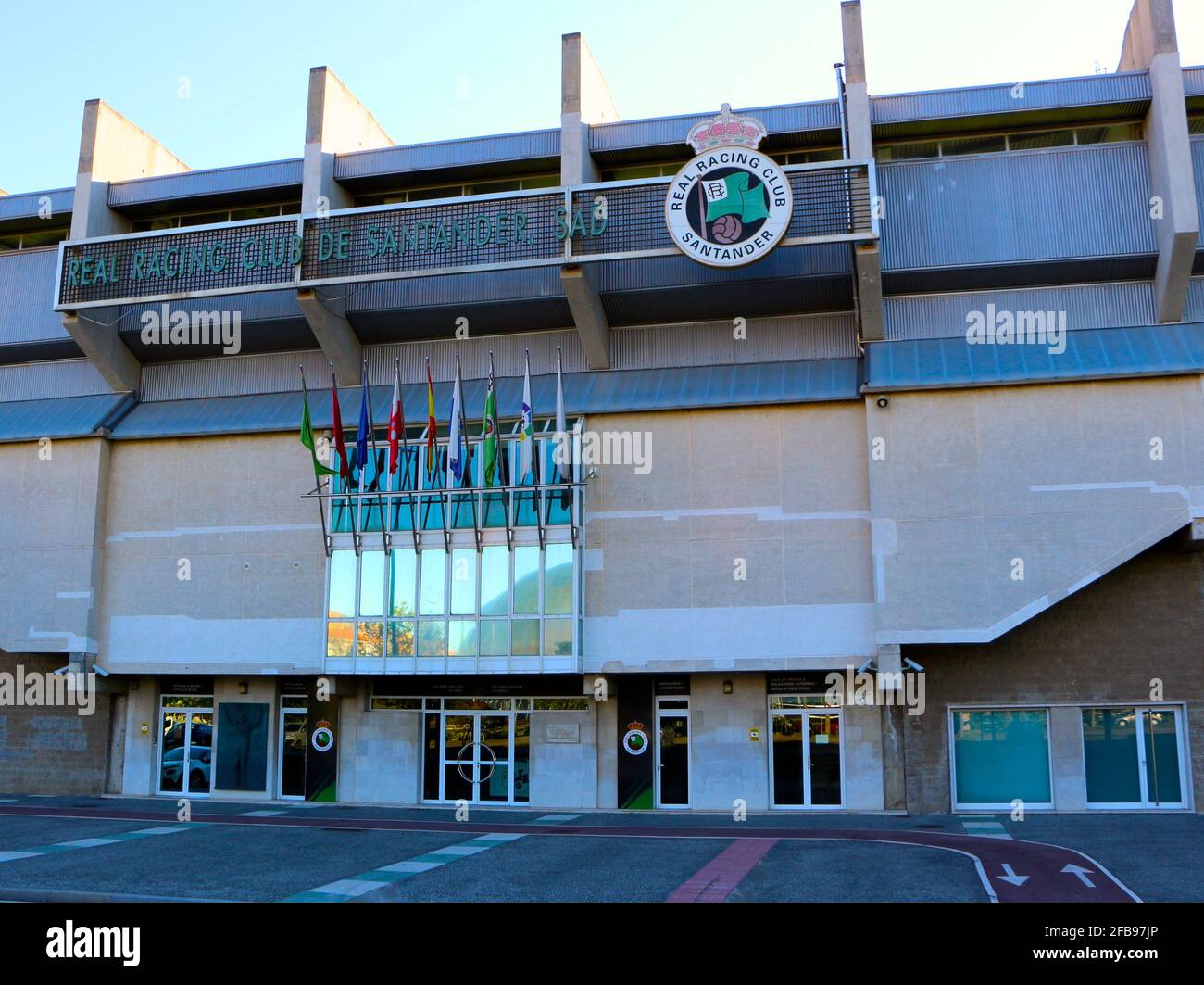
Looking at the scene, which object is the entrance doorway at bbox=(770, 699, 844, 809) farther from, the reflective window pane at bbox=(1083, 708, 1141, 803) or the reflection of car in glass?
the reflection of car in glass

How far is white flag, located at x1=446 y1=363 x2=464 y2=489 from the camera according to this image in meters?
24.7

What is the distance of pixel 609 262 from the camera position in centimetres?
2556

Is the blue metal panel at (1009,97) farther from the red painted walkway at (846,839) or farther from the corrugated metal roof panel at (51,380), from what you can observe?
the corrugated metal roof panel at (51,380)

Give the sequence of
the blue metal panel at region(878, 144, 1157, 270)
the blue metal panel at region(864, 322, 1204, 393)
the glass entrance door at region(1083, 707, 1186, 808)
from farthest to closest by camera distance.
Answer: the blue metal panel at region(878, 144, 1157, 270) → the glass entrance door at region(1083, 707, 1186, 808) → the blue metal panel at region(864, 322, 1204, 393)

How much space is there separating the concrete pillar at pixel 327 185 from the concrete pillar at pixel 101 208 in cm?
579

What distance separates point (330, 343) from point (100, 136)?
29.4ft

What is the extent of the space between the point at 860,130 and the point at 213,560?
1861 cm

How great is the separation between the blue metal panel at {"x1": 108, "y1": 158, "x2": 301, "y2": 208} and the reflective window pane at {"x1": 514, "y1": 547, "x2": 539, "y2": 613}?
457 inches

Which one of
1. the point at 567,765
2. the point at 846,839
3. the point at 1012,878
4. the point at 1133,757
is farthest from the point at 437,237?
the point at 1133,757

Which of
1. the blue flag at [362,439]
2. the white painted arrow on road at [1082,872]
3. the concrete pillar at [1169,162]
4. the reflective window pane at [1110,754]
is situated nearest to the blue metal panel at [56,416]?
the blue flag at [362,439]

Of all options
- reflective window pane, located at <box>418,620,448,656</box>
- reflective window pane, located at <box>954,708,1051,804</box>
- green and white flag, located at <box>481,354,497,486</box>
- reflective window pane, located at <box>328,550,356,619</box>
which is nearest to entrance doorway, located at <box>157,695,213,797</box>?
reflective window pane, located at <box>328,550,356,619</box>

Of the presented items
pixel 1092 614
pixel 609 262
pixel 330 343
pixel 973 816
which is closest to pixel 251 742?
pixel 330 343

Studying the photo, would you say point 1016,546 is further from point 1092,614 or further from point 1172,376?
point 1172,376

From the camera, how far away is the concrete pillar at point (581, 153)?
82.8ft
